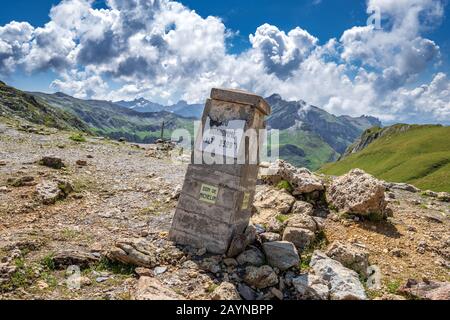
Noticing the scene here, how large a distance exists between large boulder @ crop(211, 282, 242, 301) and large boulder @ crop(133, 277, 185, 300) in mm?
724

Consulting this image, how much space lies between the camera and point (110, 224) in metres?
12.0

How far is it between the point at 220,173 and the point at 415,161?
15001 centimetres

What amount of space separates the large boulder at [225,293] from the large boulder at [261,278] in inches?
33.4

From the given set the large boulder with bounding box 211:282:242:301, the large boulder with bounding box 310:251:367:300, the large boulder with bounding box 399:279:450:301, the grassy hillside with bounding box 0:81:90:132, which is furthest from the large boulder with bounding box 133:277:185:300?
the grassy hillside with bounding box 0:81:90:132

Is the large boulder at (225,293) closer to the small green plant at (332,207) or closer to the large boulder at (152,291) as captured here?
the large boulder at (152,291)

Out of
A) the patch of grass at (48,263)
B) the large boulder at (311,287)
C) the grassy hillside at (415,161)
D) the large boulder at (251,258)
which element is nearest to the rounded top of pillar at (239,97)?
the large boulder at (251,258)

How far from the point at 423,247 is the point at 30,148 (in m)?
25.1

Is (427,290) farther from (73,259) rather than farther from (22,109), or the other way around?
(22,109)

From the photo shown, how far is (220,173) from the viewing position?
10016mm

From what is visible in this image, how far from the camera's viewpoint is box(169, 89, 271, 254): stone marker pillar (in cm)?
988

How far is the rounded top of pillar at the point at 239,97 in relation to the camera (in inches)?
389

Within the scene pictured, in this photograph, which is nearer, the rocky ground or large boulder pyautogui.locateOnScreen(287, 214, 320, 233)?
the rocky ground

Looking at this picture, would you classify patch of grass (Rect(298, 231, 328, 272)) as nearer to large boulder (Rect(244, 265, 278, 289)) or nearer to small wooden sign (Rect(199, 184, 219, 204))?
large boulder (Rect(244, 265, 278, 289))
